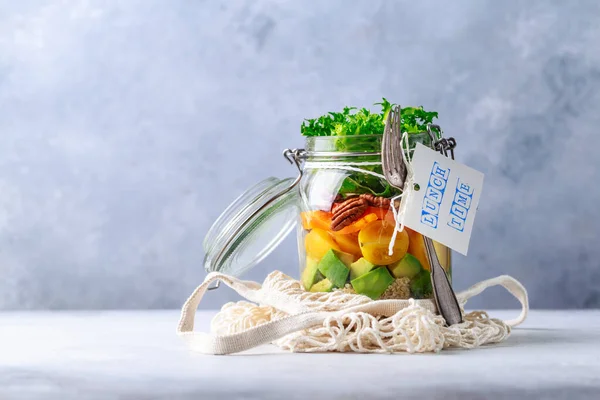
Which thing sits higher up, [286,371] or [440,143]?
[440,143]

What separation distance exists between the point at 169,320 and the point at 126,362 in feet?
1.48

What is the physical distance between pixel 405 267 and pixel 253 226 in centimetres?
21

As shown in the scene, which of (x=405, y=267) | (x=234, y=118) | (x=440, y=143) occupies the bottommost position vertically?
(x=405, y=267)

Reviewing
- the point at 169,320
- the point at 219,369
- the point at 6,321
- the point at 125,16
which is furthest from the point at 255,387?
the point at 125,16

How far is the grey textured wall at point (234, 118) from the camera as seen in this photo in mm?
1659

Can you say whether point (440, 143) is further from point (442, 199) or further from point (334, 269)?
point (334, 269)


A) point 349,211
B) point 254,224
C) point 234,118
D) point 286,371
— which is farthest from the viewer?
point 234,118

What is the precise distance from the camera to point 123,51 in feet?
5.57

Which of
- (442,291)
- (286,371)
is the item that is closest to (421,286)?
(442,291)

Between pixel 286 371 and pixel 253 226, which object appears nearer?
pixel 286 371

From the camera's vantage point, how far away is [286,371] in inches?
35.7

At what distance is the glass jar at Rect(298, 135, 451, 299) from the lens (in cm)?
103

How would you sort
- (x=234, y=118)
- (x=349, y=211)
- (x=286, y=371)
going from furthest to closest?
(x=234, y=118), (x=349, y=211), (x=286, y=371)

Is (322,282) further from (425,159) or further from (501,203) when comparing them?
(501,203)
